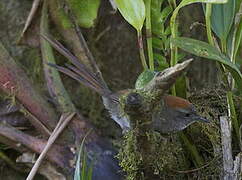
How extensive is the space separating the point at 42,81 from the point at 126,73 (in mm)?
257

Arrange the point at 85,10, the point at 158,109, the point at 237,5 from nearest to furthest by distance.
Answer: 1. the point at 158,109
2. the point at 237,5
3. the point at 85,10

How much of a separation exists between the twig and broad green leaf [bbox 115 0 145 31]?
304mm

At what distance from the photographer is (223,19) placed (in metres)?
1.09

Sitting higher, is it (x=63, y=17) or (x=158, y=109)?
(x=63, y=17)

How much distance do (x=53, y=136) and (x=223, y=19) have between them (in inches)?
19.2

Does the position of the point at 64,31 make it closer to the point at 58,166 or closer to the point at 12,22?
the point at 12,22

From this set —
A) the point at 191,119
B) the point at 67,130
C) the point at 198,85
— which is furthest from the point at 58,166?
the point at 198,85

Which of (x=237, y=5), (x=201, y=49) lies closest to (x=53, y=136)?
(x=201, y=49)

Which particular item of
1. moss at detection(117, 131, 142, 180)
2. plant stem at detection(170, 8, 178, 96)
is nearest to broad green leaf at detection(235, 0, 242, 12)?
plant stem at detection(170, 8, 178, 96)

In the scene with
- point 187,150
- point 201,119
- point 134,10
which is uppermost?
point 134,10

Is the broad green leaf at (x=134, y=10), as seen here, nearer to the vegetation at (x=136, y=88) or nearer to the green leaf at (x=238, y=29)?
the vegetation at (x=136, y=88)

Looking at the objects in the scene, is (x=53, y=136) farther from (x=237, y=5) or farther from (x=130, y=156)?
(x=237, y=5)

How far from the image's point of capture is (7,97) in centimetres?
114

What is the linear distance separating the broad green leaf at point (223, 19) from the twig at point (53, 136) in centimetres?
41
